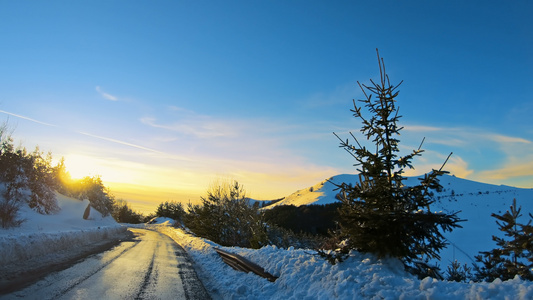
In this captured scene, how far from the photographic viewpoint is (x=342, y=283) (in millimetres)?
5047

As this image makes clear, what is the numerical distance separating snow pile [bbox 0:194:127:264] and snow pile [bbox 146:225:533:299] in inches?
233

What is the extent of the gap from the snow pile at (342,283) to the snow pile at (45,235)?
5920 mm

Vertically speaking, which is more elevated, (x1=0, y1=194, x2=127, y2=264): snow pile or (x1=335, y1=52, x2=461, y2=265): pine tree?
(x1=335, y1=52, x2=461, y2=265): pine tree

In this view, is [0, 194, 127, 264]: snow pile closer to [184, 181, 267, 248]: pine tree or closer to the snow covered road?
the snow covered road

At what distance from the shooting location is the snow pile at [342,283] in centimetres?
372

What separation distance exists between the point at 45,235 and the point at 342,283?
11.8 metres

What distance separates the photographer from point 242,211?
22.4 metres

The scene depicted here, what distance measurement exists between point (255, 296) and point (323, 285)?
1.82 meters

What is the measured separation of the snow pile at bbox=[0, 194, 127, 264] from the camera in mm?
8930

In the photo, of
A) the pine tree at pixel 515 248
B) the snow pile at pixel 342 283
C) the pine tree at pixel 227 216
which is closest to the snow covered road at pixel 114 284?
the snow pile at pixel 342 283

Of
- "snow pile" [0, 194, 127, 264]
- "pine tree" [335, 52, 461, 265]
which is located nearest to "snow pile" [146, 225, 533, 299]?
"pine tree" [335, 52, 461, 265]

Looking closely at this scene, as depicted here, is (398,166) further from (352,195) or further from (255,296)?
(255,296)

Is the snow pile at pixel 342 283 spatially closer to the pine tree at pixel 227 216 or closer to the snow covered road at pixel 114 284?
the snow covered road at pixel 114 284

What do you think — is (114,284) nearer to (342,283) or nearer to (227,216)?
(342,283)
